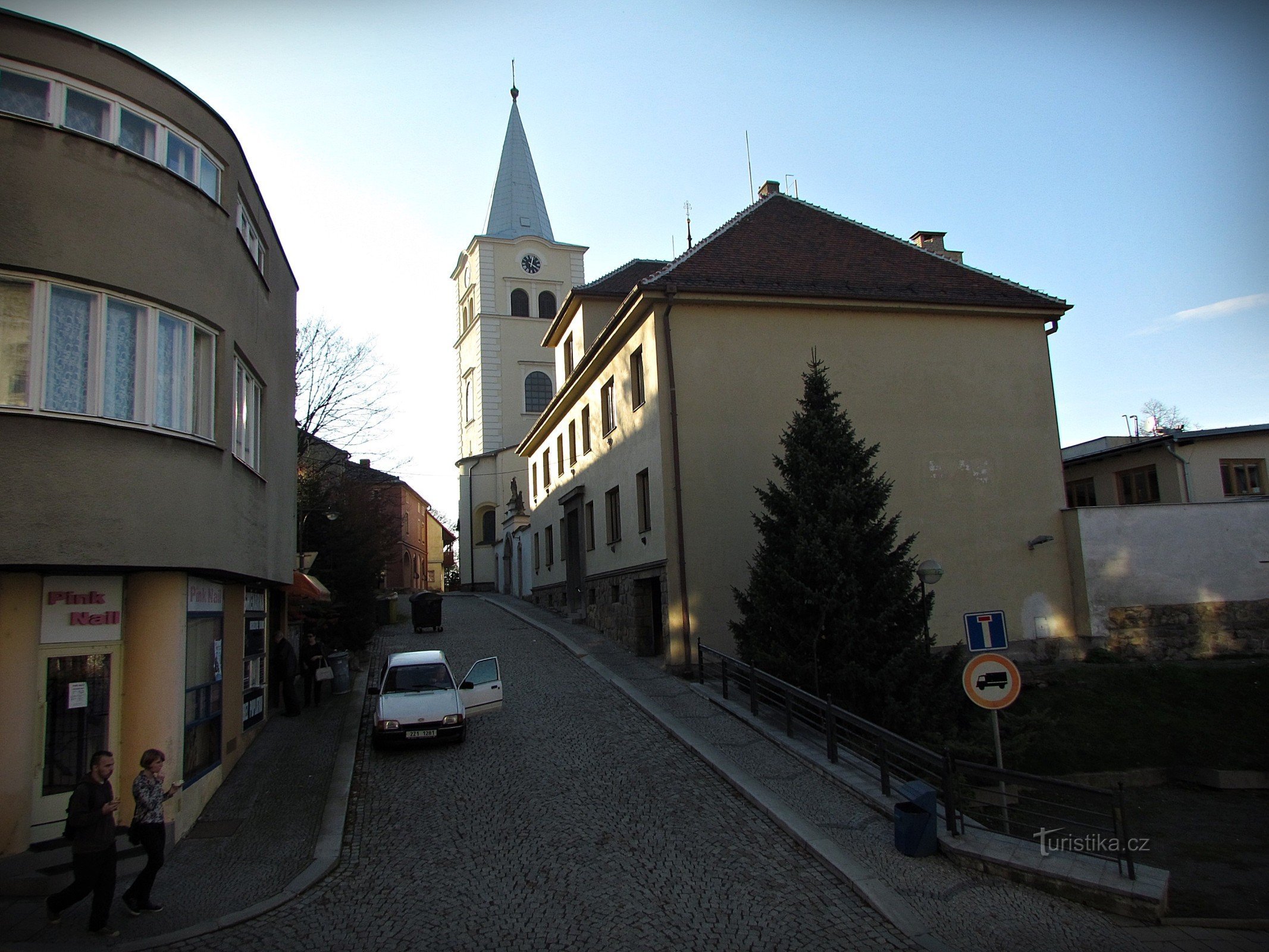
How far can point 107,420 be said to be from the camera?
31.0 ft

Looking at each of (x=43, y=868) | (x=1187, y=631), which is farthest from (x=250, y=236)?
(x=1187, y=631)

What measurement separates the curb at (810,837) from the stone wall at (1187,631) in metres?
12.1

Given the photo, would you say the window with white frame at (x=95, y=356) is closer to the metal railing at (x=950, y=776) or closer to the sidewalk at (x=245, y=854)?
the sidewalk at (x=245, y=854)

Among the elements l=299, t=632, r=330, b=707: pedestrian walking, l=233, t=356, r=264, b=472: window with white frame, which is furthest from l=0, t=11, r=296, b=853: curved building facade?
l=299, t=632, r=330, b=707: pedestrian walking

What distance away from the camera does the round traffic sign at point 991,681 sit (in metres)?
10.0

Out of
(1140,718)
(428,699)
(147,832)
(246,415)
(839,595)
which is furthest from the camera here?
(1140,718)

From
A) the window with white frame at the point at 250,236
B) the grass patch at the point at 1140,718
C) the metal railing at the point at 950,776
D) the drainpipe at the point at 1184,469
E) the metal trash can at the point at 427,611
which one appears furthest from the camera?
the metal trash can at the point at 427,611

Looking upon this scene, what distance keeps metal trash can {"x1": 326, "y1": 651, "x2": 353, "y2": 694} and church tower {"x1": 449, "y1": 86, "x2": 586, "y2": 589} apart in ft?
100

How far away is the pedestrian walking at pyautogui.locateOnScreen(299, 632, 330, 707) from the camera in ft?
58.7

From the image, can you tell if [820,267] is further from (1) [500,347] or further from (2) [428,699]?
(1) [500,347]

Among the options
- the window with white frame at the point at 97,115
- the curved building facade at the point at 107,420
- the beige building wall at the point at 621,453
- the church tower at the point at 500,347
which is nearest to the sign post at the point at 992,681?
the curved building facade at the point at 107,420

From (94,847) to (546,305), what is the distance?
50.0 meters

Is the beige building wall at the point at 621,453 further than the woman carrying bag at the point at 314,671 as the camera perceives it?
Yes

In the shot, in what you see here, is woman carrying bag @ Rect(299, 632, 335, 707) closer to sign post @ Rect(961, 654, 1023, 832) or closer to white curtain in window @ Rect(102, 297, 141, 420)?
white curtain in window @ Rect(102, 297, 141, 420)
